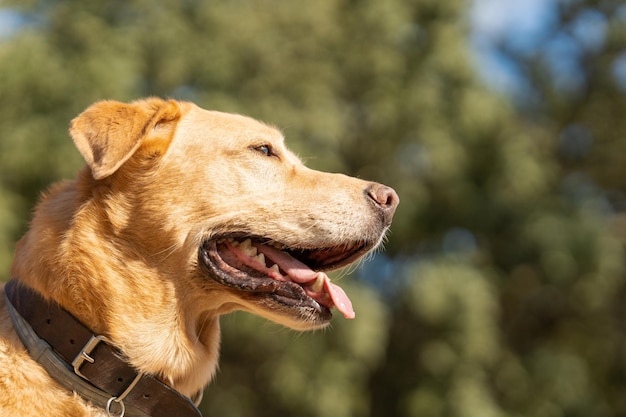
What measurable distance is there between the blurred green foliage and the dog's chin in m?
7.61

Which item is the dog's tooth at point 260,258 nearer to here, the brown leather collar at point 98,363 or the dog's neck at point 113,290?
the dog's neck at point 113,290

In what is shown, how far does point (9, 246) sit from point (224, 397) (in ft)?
15.7

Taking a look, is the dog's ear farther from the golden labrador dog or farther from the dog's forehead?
the dog's forehead

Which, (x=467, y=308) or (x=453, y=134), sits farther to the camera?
(x=453, y=134)

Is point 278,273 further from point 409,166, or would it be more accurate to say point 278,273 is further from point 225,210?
point 409,166

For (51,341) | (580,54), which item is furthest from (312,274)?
(580,54)

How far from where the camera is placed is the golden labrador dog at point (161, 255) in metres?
2.91

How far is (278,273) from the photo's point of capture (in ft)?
11.2

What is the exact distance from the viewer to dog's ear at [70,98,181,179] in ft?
10.2

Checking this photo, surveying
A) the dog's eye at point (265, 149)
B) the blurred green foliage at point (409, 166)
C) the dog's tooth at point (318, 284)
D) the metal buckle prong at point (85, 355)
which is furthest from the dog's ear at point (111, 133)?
the blurred green foliage at point (409, 166)

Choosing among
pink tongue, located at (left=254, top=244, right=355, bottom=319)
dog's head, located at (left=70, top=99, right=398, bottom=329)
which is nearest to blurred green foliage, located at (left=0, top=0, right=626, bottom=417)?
dog's head, located at (left=70, top=99, right=398, bottom=329)

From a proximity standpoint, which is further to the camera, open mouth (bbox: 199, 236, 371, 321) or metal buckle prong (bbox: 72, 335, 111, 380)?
open mouth (bbox: 199, 236, 371, 321)

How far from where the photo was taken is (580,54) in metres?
15.2

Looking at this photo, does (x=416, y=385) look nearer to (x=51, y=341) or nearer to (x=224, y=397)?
(x=224, y=397)
